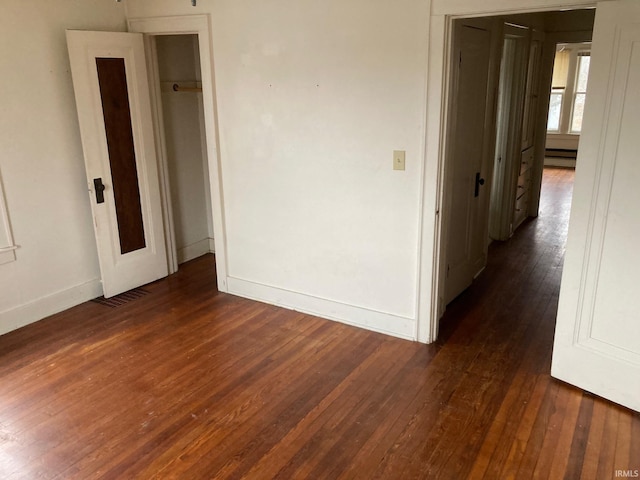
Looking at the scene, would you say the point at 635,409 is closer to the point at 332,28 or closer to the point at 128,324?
the point at 332,28

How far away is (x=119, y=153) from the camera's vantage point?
4098mm

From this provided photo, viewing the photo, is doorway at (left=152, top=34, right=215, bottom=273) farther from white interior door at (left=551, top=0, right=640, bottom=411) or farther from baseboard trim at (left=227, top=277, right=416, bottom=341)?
white interior door at (left=551, top=0, right=640, bottom=411)

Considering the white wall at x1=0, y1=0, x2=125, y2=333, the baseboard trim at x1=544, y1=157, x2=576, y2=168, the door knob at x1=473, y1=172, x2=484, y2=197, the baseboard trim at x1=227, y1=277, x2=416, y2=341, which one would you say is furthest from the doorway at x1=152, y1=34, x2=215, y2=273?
the baseboard trim at x1=544, y1=157, x2=576, y2=168

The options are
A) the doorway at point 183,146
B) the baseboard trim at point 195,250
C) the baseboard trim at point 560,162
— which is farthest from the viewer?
the baseboard trim at point 560,162

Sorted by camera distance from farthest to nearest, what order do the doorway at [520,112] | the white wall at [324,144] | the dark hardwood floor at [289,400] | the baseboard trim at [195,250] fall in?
the baseboard trim at [195,250], the doorway at [520,112], the white wall at [324,144], the dark hardwood floor at [289,400]

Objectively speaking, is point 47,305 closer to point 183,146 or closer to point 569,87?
point 183,146

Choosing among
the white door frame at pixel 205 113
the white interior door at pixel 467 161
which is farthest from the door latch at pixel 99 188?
the white interior door at pixel 467 161

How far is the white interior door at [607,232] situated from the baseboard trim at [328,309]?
39.3 inches

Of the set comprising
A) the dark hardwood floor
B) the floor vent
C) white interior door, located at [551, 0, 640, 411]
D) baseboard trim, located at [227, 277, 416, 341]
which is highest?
white interior door, located at [551, 0, 640, 411]

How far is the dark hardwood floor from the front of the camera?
2398 millimetres

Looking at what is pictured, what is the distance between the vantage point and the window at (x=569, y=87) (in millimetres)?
9867

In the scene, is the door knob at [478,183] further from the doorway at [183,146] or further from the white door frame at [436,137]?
the doorway at [183,146]

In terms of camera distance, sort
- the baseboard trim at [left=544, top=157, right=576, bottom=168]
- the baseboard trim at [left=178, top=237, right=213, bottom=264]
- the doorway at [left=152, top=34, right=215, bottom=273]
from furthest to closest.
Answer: the baseboard trim at [left=544, top=157, right=576, bottom=168]
the baseboard trim at [left=178, top=237, right=213, bottom=264]
the doorway at [left=152, top=34, right=215, bottom=273]

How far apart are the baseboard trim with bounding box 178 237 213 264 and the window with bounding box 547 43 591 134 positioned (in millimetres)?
7640
